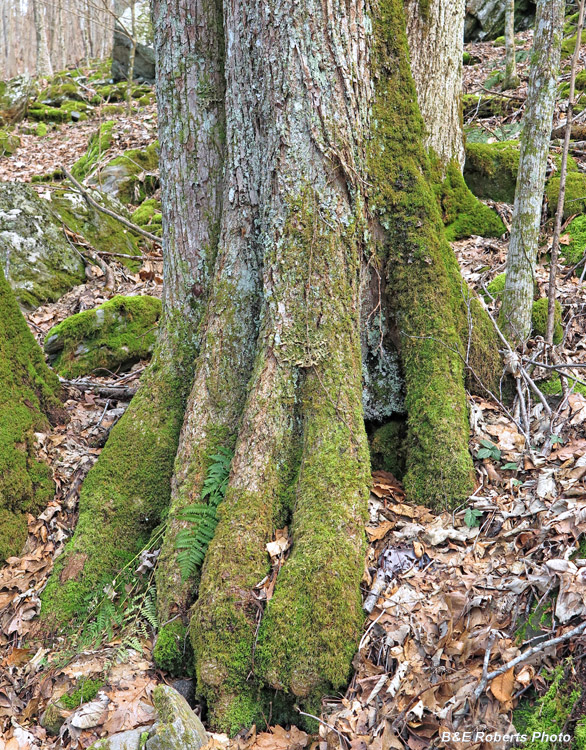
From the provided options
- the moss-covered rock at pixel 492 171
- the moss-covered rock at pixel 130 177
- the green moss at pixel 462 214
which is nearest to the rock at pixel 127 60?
the moss-covered rock at pixel 130 177

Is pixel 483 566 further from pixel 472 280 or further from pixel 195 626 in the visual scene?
pixel 472 280

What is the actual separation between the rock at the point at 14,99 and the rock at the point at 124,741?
2039 centimetres

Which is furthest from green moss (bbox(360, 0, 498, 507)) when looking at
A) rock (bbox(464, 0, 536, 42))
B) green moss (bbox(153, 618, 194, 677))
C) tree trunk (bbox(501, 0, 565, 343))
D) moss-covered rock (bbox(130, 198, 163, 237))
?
rock (bbox(464, 0, 536, 42))

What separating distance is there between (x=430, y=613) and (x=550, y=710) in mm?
712

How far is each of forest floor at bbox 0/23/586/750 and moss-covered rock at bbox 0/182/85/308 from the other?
11.6 feet

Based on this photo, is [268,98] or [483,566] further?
[268,98]

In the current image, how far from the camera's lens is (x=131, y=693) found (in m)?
2.86

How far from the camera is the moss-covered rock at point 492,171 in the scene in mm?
7246

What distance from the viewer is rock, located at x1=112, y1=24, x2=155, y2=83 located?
20.2 meters

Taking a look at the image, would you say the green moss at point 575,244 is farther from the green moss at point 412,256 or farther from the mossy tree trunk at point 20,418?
the mossy tree trunk at point 20,418

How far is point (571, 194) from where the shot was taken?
252 inches

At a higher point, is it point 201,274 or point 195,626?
point 201,274

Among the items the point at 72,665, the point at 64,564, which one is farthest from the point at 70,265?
the point at 72,665

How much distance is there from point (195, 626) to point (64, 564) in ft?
4.20
